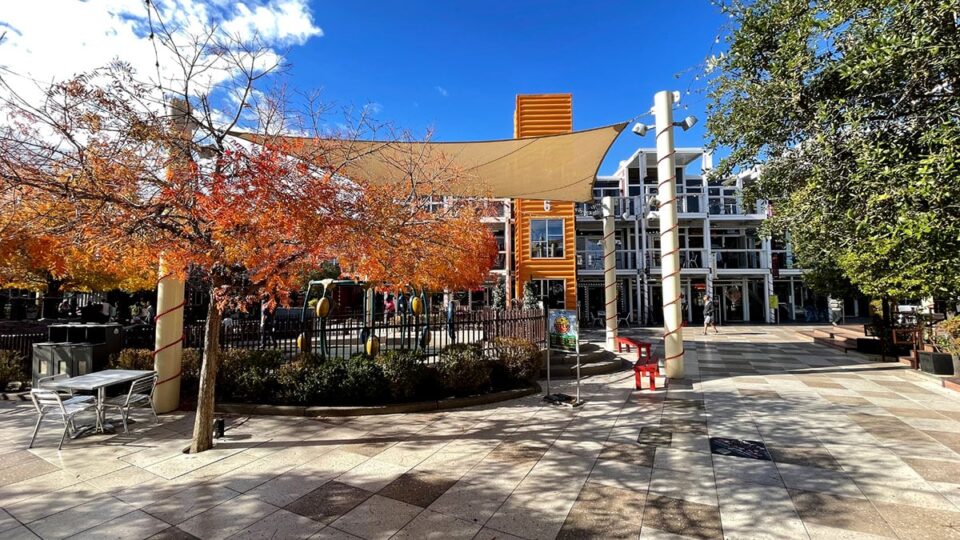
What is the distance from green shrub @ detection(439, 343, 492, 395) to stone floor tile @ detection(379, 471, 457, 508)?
2.80 m

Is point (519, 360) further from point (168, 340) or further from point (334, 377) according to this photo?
point (168, 340)

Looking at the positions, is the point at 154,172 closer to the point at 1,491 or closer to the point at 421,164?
the point at 1,491

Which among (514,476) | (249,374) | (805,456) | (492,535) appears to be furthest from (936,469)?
(249,374)

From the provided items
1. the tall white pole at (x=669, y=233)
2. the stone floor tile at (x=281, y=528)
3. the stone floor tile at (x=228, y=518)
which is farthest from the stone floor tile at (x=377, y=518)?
the tall white pole at (x=669, y=233)

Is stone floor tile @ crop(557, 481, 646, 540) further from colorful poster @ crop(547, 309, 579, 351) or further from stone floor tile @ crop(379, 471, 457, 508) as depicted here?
colorful poster @ crop(547, 309, 579, 351)

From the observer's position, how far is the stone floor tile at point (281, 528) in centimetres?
308

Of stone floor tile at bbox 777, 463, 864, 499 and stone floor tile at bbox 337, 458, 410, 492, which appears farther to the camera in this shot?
stone floor tile at bbox 337, 458, 410, 492

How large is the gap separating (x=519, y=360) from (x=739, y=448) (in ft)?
12.2

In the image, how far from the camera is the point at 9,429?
566 centimetres

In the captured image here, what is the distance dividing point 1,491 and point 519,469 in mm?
4823

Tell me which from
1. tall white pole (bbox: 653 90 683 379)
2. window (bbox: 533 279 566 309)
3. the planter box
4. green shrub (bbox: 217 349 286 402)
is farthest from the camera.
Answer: window (bbox: 533 279 566 309)

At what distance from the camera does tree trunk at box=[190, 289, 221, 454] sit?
4.83 m

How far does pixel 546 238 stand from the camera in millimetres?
21609

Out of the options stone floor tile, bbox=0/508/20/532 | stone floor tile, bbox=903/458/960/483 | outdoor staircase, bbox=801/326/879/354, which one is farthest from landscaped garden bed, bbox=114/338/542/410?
outdoor staircase, bbox=801/326/879/354
